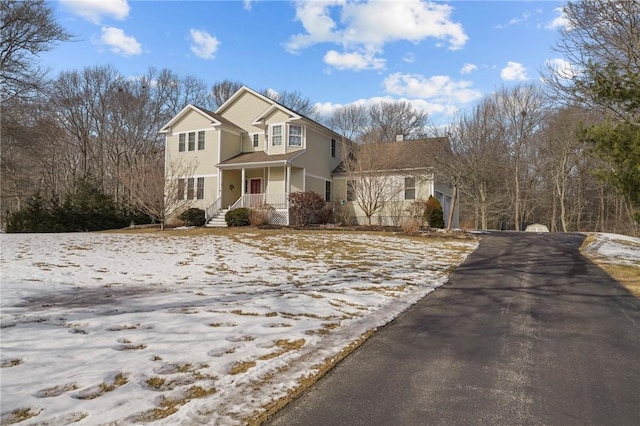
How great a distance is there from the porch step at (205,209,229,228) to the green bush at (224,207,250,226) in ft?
2.10

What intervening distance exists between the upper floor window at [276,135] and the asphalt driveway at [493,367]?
1746 cm

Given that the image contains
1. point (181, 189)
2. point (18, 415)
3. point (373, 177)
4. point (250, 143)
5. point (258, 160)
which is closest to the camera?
point (18, 415)

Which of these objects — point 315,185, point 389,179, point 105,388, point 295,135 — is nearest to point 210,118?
point 295,135

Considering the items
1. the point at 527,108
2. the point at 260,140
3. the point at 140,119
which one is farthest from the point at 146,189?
the point at 527,108

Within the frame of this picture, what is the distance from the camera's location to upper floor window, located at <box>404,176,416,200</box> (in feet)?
71.2

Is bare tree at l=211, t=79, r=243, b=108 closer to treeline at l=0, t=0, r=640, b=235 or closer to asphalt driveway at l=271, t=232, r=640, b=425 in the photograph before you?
treeline at l=0, t=0, r=640, b=235

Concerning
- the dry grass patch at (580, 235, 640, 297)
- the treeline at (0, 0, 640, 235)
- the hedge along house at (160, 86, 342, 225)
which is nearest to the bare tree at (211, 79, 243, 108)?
the treeline at (0, 0, 640, 235)

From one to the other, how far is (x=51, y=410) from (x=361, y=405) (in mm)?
2160

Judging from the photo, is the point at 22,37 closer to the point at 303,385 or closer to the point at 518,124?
the point at 303,385

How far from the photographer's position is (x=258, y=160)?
21.5 metres

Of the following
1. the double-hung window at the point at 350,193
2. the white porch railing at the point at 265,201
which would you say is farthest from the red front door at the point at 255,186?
the double-hung window at the point at 350,193

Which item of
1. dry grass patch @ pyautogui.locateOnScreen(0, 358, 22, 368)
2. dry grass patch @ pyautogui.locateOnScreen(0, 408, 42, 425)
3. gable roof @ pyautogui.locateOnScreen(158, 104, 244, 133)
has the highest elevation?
gable roof @ pyautogui.locateOnScreen(158, 104, 244, 133)

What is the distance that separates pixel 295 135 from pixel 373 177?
17.9ft

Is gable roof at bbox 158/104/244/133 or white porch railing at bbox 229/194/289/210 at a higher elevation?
gable roof at bbox 158/104/244/133
